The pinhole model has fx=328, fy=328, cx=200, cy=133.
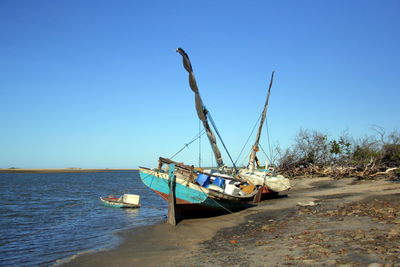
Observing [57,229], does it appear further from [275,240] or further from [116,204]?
[275,240]

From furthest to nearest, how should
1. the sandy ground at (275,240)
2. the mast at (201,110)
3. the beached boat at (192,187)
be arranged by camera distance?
the mast at (201,110) → the beached boat at (192,187) → the sandy ground at (275,240)

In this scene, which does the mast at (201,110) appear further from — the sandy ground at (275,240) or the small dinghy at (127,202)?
the small dinghy at (127,202)

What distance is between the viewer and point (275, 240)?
379 inches

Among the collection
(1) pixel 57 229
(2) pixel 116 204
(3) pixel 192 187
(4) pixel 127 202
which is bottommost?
(1) pixel 57 229

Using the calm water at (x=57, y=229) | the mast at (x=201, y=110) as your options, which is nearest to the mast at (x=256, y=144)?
the mast at (x=201, y=110)

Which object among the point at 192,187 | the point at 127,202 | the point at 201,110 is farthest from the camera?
the point at 127,202

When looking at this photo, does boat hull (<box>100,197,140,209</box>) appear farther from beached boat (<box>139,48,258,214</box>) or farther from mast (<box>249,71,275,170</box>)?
mast (<box>249,71,275,170</box>)

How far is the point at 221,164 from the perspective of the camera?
69.4ft

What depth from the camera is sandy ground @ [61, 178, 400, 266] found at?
7.36 m

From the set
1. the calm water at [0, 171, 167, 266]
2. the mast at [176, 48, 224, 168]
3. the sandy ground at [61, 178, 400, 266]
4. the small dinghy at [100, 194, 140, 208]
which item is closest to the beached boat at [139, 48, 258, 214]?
the mast at [176, 48, 224, 168]

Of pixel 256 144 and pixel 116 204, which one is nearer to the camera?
pixel 116 204

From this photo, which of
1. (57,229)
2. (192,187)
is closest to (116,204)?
(57,229)

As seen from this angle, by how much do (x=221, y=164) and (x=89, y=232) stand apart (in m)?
9.39

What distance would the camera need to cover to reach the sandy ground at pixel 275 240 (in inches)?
290
